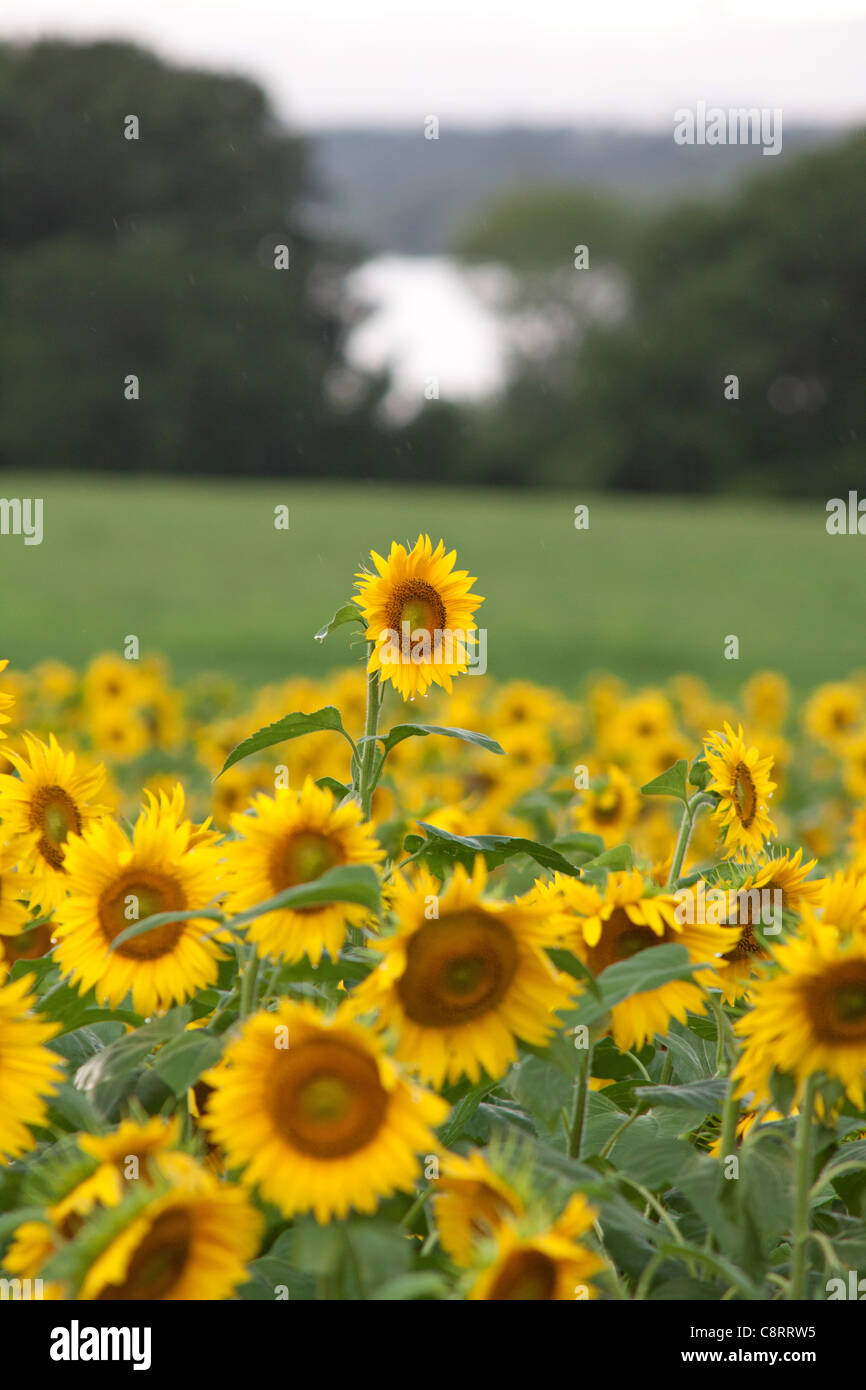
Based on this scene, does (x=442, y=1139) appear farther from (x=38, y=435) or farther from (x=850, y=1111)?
(x=38, y=435)

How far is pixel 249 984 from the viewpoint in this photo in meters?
0.85

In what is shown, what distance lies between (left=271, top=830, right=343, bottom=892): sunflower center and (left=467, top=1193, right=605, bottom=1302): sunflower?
9.2 inches

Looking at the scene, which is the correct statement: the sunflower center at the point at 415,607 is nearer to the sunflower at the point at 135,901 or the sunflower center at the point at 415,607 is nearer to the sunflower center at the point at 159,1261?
the sunflower at the point at 135,901

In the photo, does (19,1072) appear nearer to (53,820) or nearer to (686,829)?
(53,820)

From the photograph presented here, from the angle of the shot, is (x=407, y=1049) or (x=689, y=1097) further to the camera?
(x=689, y=1097)

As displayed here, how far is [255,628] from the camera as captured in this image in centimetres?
877

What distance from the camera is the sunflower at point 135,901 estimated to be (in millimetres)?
874

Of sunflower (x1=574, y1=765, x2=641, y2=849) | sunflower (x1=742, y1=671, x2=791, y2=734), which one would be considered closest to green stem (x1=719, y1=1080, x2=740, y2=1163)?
sunflower (x1=574, y1=765, x2=641, y2=849)

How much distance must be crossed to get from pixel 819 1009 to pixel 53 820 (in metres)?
0.55

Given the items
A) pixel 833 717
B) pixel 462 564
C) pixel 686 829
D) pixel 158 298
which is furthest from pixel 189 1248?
pixel 158 298

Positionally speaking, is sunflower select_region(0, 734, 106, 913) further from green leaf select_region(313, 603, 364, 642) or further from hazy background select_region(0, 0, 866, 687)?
hazy background select_region(0, 0, 866, 687)

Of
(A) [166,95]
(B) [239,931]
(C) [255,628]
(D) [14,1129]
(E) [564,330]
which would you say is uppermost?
(A) [166,95]

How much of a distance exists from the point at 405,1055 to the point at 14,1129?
20 centimetres
